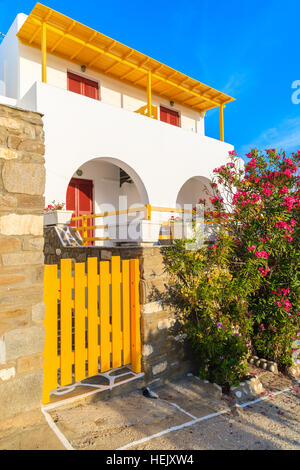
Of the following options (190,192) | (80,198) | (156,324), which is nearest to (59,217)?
(156,324)

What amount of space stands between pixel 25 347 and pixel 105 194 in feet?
30.3

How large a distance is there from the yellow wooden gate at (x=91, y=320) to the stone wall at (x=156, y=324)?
96 millimetres

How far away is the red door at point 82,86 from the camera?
10429mm

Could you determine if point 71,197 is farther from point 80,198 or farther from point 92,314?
point 92,314

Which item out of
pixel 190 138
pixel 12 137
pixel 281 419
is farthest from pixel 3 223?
pixel 190 138

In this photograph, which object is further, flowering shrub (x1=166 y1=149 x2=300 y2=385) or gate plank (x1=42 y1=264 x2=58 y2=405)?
flowering shrub (x1=166 y1=149 x2=300 y2=385)

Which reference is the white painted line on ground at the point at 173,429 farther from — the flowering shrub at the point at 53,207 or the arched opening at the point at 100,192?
the arched opening at the point at 100,192

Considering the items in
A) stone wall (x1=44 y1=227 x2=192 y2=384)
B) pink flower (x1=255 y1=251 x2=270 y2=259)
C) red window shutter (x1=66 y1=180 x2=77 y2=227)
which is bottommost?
stone wall (x1=44 y1=227 x2=192 y2=384)

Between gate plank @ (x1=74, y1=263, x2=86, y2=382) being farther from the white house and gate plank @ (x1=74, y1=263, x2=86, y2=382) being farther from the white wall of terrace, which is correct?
the white wall of terrace

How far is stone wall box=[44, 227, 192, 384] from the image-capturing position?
12.7ft

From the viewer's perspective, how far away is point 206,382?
4031 mm

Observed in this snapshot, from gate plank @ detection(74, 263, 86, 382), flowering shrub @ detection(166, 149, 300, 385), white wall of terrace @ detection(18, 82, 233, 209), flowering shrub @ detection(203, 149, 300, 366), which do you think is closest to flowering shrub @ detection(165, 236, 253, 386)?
flowering shrub @ detection(166, 149, 300, 385)

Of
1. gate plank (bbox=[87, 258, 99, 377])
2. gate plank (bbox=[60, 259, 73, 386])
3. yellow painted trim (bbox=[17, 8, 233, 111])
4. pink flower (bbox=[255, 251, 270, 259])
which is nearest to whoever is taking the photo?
gate plank (bbox=[60, 259, 73, 386])

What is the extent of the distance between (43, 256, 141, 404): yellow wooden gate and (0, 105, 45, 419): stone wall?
19 cm
